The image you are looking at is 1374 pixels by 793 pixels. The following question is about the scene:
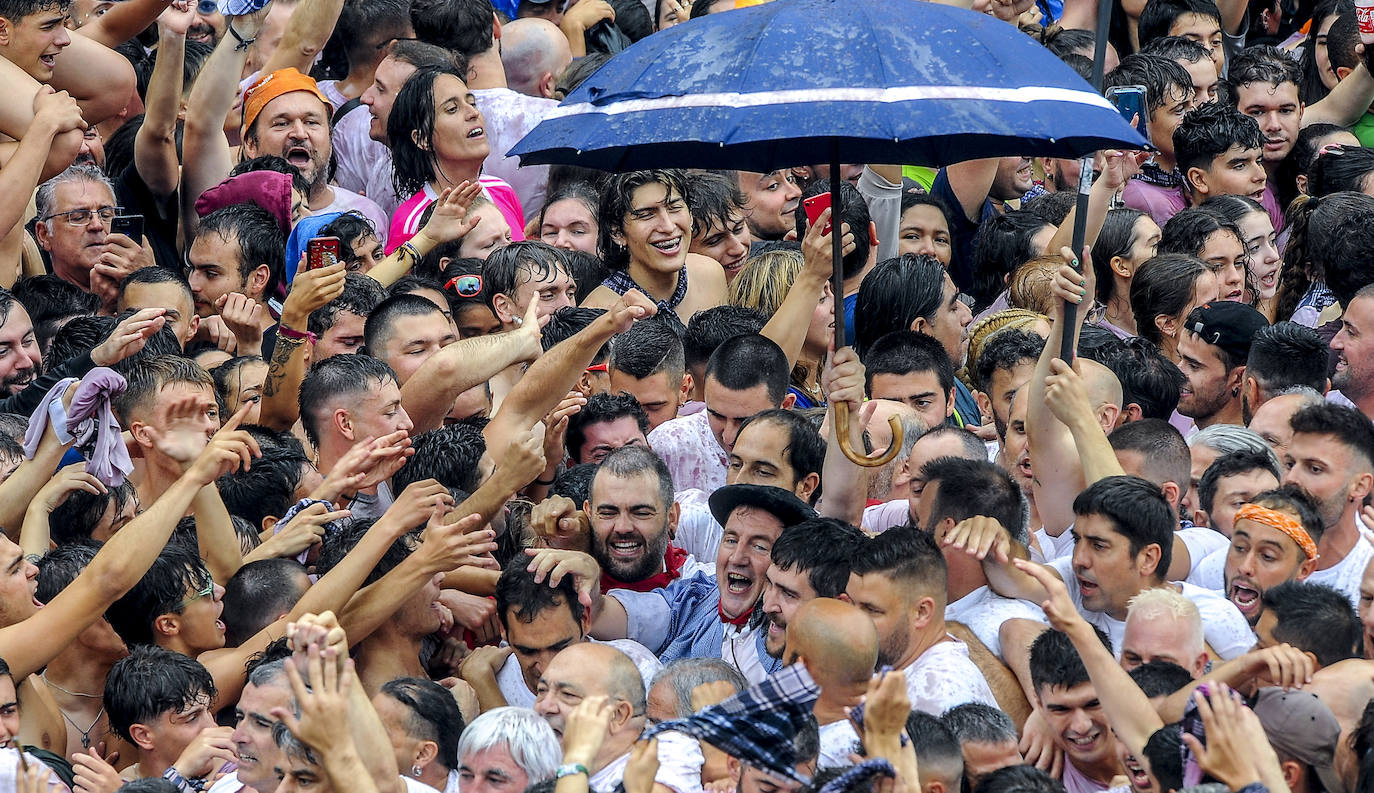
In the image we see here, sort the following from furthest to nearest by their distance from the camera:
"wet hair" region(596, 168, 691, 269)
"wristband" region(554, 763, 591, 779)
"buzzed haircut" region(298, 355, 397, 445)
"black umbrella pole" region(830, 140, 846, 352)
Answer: "wet hair" region(596, 168, 691, 269) < "buzzed haircut" region(298, 355, 397, 445) < "black umbrella pole" region(830, 140, 846, 352) < "wristband" region(554, 763, 591, 779)

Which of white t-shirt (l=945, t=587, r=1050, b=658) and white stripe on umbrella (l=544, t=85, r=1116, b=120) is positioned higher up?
white stripe on umbrella (l=544, t=85, r=1116, b=120)

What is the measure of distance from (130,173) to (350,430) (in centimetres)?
282

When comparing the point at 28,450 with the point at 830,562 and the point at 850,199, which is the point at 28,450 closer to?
the point at 830,562

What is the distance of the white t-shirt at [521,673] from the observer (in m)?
6.71

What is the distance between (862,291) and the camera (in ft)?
28.6

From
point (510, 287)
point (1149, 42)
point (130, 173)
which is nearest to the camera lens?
point (510, 287)

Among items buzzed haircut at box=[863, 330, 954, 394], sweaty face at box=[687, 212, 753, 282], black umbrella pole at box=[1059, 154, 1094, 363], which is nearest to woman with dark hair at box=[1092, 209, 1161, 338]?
buzzed haircut at box=[863, 330, 954, 394]

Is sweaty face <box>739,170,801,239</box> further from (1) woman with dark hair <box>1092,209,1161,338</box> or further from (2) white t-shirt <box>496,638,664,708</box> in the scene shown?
(2) white t-shirt <box>496,638,664,708</box>

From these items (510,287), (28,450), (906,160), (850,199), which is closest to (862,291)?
(850,199)

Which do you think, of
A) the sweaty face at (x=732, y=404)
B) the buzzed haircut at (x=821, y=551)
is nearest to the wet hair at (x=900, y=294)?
the sweaty face at (x=732, y=404)

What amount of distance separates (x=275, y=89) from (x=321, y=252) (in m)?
1.65

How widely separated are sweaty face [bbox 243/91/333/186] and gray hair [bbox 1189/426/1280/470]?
14.3 ft

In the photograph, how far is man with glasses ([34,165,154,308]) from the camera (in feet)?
29.6

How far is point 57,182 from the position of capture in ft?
29.7
